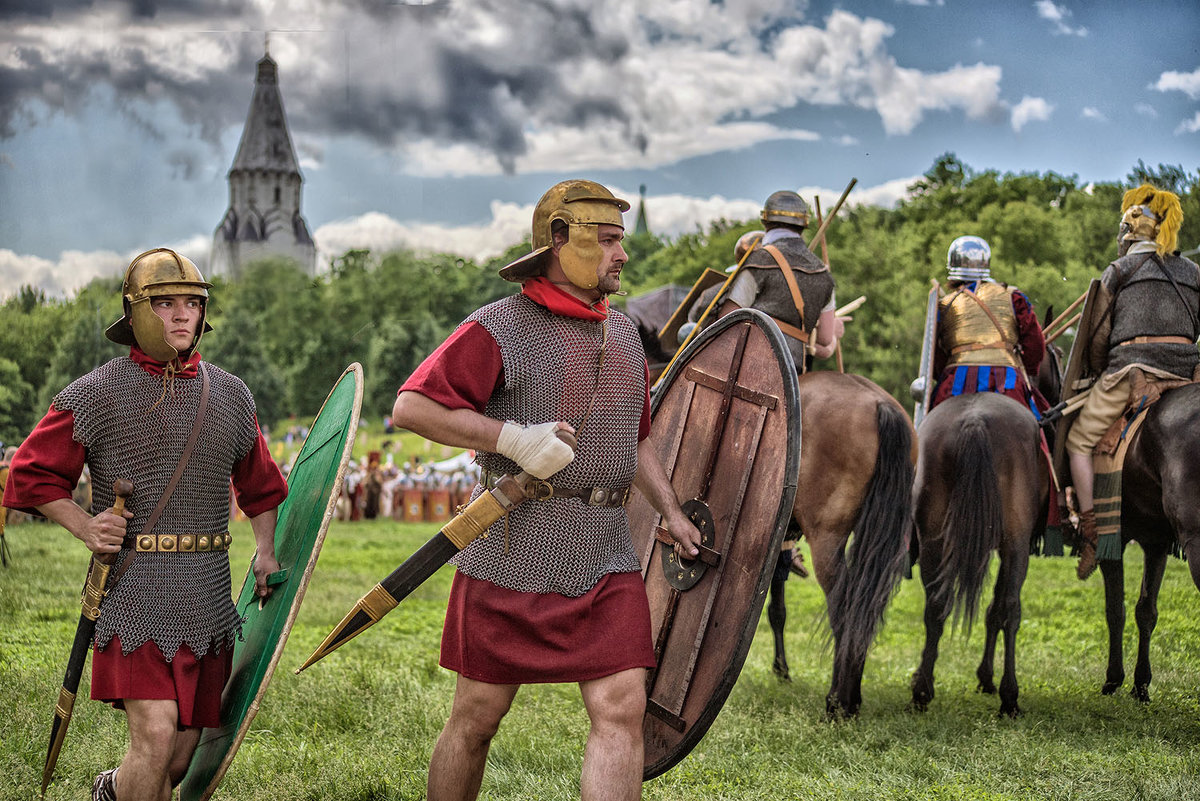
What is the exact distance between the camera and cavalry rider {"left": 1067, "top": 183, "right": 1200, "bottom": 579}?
17.6ft

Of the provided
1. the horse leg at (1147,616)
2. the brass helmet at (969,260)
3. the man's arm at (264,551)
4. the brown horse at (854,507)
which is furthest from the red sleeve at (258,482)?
the horse leg at (1147,616)

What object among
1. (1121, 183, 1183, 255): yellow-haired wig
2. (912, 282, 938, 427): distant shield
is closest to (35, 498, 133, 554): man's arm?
(912, 282, 938, 427): distant shield

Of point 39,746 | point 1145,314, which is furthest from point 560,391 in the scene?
point 1145,314

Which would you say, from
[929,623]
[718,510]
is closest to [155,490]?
[718,510]

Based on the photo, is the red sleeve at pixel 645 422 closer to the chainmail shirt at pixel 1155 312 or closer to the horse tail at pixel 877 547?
the horse tail at pixel 877 547

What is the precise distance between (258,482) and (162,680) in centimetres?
64

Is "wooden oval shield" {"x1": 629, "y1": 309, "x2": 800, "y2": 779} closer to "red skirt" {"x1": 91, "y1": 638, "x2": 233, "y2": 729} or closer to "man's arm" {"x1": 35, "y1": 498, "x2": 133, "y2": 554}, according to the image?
"red skirt" {"x1": 91, "y1": 638, "x2": 233, "y2": 729}

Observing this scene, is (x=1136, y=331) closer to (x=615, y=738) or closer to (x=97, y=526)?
(x=615, y=738)

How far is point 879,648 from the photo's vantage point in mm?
7301

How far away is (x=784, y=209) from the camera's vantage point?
5.55 m

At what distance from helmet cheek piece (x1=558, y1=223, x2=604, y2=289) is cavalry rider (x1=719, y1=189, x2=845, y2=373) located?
2.53 m

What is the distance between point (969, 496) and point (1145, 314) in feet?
4.01

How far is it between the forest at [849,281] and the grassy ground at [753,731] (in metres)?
13.1

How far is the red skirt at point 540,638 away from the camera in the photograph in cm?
284
